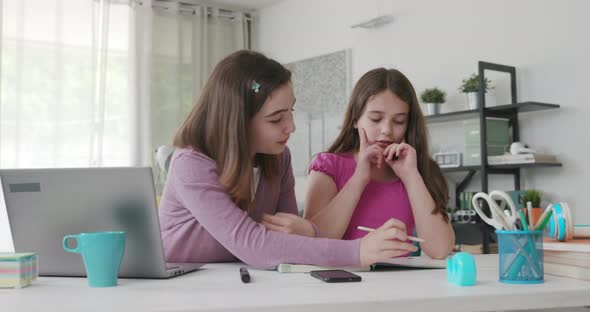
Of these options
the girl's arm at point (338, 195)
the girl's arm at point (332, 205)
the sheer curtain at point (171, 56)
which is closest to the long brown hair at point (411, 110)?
the girl's arm at point (338, 195)

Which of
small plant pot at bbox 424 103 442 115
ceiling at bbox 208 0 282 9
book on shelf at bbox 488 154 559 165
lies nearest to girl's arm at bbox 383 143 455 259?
book on shelf at bbox 488 154 559 165

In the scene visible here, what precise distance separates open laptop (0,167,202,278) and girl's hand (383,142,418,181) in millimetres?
791

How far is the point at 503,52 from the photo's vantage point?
3.78 metres

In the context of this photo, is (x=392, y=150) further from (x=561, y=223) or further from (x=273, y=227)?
(x=561, y=223)

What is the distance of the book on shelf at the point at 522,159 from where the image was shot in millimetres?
3387

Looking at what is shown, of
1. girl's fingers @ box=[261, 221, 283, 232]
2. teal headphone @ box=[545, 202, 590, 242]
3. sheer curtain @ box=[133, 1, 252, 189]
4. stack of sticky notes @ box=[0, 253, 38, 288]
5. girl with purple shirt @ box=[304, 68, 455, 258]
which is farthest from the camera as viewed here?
sheer curtain @ box=[133, 1, 252, 189]

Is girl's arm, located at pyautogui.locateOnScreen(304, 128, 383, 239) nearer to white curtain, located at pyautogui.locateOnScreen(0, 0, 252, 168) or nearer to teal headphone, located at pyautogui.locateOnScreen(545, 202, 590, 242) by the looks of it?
teal headphone, located at pyautogui.locateOnScreen(545, 202, 590, 242)

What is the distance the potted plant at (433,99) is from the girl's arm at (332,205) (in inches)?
90.2

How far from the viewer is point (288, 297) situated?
87 centimetres

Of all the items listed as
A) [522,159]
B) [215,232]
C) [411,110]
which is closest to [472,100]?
[522,159]

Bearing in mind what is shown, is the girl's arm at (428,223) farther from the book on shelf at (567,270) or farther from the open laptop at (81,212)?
the open laptop at (81,212)

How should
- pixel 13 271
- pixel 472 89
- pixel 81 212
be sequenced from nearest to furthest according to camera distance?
pixel 13 271, pixel 81 212, pixel 472 89

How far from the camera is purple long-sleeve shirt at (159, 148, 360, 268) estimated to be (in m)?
1.20

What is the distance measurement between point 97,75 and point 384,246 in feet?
14.6
